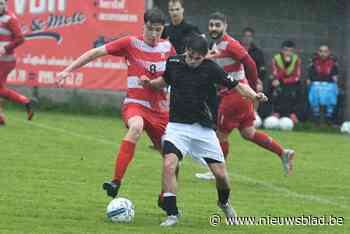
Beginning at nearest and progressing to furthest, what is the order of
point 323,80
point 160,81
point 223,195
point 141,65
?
point 223,195
point 160,81
point 141,65
point 323,80

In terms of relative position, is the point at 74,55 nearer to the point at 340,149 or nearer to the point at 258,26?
the point at 258,26

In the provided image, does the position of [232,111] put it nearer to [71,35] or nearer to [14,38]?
[14,38]

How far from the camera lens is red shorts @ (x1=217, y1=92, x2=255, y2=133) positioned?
1535 centimetres

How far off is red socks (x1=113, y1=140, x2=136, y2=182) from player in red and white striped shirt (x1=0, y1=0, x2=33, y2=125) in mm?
8772

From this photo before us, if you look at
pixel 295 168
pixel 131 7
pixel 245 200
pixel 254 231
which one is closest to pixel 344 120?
pixel 131 7

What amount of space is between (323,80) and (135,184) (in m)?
11.9

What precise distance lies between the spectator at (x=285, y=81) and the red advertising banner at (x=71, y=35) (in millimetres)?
3112

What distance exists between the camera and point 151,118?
12312 mm

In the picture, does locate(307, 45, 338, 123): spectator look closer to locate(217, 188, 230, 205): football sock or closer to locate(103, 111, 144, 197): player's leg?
locate(103, 111, 144, 197): player's leg

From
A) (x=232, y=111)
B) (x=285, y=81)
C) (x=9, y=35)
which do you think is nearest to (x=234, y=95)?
(x=232, y=111)

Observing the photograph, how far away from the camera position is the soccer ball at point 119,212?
36.3ft

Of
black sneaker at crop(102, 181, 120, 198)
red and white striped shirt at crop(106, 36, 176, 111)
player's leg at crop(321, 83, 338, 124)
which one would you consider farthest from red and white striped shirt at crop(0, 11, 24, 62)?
black sneaker at crop(102, 181, 120, 198)

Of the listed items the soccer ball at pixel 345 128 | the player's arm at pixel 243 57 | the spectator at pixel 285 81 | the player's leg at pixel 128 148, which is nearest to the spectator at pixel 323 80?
the spectator at pixel 285 81

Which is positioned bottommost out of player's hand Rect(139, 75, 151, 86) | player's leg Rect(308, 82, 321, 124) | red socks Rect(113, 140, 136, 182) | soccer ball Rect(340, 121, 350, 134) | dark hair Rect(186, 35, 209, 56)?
soccer ball Rect(340, 121, 350, 134)
